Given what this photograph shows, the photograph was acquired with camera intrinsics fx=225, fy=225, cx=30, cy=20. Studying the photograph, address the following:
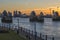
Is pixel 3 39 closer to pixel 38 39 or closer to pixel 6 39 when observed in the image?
pixel 6 39

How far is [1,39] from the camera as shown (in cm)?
2602

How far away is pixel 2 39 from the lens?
2605 cm

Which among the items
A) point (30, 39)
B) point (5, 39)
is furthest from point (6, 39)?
point (30, 39)

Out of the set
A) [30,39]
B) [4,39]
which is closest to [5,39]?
[4,39]

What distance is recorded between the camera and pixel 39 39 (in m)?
27.0

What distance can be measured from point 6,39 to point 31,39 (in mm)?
2916

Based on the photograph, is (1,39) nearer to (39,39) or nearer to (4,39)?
(4,39)

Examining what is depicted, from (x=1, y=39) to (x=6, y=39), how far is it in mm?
580

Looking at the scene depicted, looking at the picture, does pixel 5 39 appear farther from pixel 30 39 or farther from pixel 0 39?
pixel 30 39

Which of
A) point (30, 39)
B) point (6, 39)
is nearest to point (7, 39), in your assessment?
point (6, 39)

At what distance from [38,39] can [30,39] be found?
3.56 feet

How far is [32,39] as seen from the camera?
26.4m

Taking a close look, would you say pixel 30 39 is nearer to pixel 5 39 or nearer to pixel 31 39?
pixel 31 39

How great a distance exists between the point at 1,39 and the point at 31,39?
137 inches
